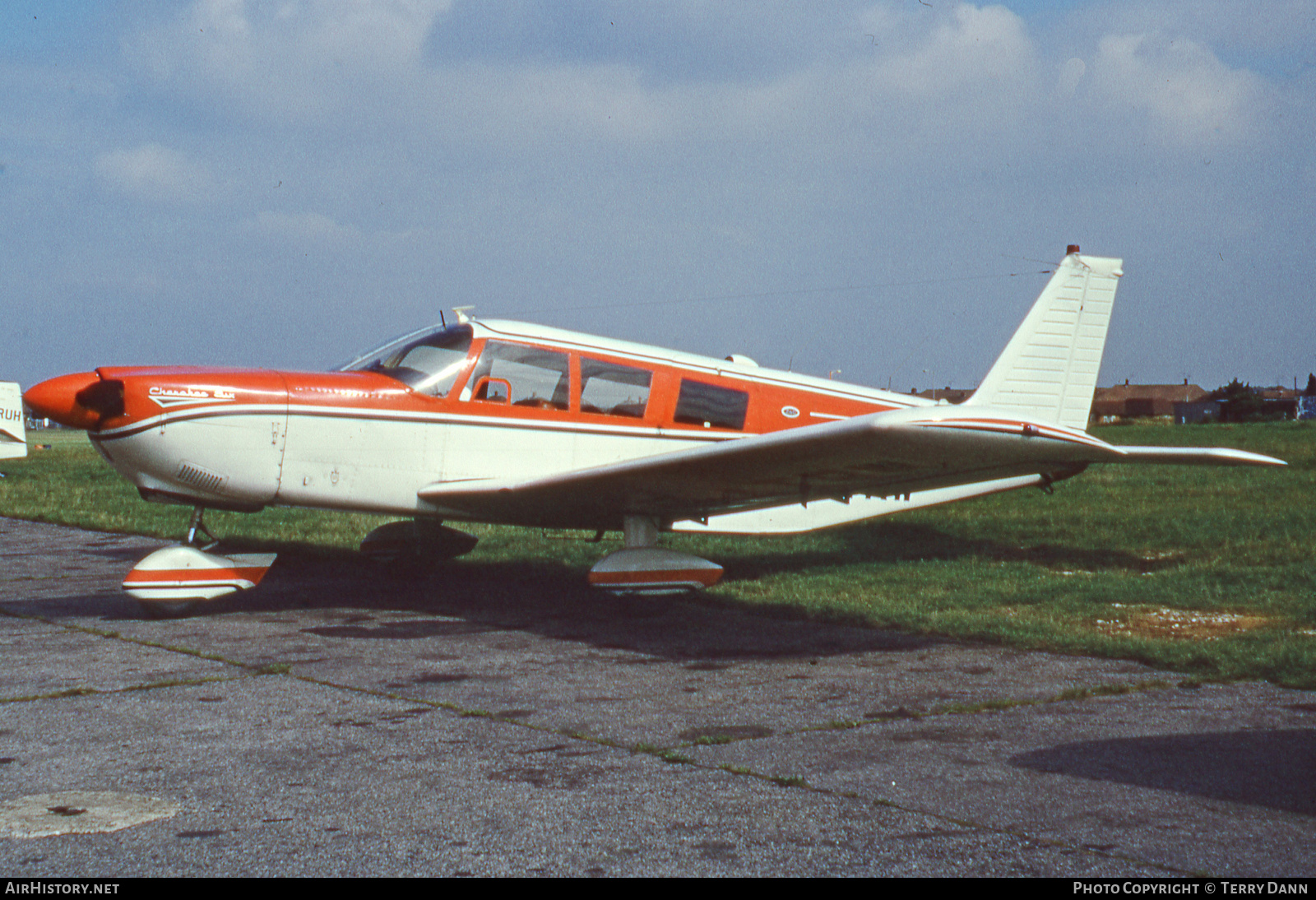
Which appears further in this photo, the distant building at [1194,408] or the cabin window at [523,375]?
the distant building at [1194,408]

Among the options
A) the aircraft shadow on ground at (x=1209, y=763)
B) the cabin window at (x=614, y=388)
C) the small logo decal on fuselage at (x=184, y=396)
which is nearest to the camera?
the aircraft shadow on ground at (x=1209, y=763)

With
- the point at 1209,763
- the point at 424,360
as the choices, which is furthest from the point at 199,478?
the point at 1209,763

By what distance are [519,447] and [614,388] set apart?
915mm

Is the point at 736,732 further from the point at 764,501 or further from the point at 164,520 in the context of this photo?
the point at 164,520

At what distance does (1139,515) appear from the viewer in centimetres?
1164

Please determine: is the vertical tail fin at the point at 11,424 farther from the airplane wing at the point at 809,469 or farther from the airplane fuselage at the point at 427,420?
the airplane wing at the point at 809,469

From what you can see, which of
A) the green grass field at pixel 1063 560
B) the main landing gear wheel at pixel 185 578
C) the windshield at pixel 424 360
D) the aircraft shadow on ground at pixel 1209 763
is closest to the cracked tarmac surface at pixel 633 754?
the aircraft shadow on ground at pixel 1209 763

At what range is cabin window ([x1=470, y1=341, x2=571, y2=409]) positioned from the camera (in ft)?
27.2

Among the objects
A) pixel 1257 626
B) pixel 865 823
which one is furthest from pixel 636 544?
pixel 865 823

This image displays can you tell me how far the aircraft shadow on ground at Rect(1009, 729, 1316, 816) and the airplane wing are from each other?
5.72 feet

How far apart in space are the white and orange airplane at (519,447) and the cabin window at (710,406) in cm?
2

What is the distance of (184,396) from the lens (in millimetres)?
7312

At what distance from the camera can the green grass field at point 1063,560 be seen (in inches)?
262
